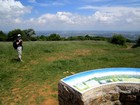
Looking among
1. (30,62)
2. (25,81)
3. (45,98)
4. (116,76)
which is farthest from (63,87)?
(30,62)

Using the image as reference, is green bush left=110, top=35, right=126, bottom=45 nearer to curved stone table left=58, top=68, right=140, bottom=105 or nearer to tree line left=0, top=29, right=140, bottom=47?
tree line left=0, top=29, right=140, bottom=47

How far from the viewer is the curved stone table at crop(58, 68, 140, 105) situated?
22.4 ft

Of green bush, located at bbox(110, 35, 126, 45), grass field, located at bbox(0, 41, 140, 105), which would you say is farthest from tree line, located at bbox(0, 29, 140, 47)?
grass field, located at bbox(0, 41, 140, 105)

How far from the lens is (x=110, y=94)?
7.32 metres

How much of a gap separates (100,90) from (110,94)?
50 cm

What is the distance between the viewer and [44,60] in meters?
18.6

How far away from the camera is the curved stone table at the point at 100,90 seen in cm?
684

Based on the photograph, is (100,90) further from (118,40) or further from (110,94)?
(118,40)

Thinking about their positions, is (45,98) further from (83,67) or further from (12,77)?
(83,67)

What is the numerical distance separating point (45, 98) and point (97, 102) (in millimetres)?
3909

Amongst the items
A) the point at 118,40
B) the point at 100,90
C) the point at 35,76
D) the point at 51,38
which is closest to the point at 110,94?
the point at 100,90

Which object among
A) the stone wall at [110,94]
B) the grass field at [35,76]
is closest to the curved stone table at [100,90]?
the stone wall at [110,94]

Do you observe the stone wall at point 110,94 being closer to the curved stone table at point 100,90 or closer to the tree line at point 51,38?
the curved stone table at point 100,90

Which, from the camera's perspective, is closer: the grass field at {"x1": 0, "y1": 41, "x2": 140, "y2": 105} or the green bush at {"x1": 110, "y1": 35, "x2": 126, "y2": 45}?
the grass field at {"x1": 0, "y1": 41, "x2": 140, "y2": 105}
